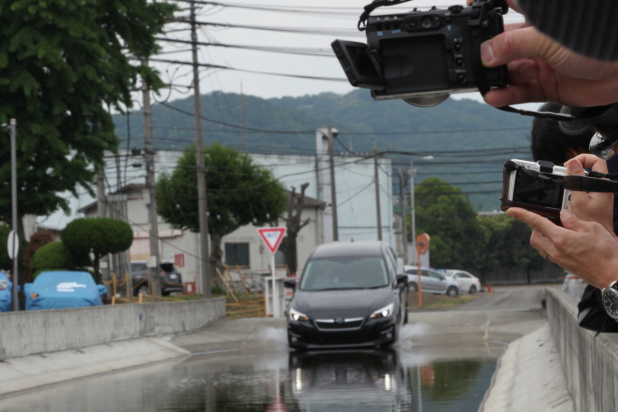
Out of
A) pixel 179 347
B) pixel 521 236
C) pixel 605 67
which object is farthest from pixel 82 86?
pixel 521 236

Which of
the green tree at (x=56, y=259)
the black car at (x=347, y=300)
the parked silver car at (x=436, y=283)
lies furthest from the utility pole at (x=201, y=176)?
the parked silver car at (x=436, y=283)

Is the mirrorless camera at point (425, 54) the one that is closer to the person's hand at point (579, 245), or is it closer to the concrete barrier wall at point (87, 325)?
the person's hand at point (579, 245)

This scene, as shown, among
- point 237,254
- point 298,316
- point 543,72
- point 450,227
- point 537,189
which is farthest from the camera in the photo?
point 450,227

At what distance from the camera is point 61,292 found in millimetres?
18578

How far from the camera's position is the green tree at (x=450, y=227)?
316 ft

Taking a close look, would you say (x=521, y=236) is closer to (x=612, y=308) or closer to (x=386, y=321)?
(x=386, y=321)

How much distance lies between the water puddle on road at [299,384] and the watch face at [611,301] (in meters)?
6.22

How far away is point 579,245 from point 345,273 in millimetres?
15339

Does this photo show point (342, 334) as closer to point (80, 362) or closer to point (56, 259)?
point (80, 362)

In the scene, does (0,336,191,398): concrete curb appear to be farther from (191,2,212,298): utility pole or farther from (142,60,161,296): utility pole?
(142,60,161,296): utility pole

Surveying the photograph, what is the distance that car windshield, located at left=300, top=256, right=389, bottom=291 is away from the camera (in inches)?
728

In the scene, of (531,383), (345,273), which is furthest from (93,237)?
(531,383)

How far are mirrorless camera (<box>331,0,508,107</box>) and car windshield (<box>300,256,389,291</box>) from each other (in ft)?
51.5

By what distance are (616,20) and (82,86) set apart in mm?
21782
